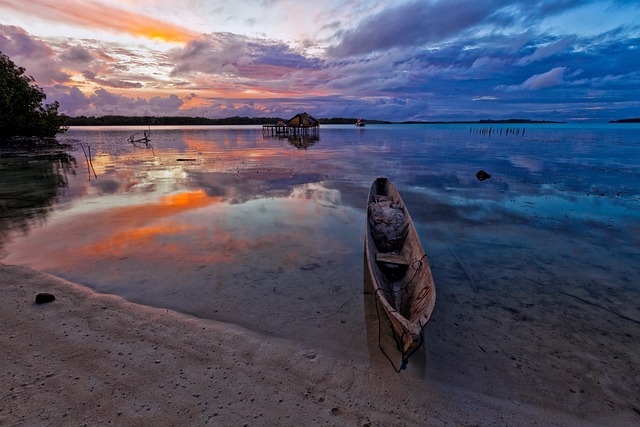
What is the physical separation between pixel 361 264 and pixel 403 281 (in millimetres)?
1803

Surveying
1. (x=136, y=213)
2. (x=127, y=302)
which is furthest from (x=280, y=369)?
(x=136, y=213)

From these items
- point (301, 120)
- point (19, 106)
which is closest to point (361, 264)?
point (19, 106)

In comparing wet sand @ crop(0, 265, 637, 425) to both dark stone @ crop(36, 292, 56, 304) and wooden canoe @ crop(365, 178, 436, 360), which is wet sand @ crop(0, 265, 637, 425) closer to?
dark stone @ crop(36, 292, 56, 304)

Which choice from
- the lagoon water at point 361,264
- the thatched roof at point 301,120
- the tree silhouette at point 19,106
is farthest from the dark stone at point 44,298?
the thatched roof at point 301,120

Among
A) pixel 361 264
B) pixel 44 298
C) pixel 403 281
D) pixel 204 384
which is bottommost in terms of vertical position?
pixel 361 264

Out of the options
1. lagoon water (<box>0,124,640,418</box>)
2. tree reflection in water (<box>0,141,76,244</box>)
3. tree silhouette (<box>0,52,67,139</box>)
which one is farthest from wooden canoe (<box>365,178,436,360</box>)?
tree silhouette (<box>0,52,67,139</box>)

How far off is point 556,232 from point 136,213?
1629 centimetres

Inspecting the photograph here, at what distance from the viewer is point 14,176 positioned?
21047mm

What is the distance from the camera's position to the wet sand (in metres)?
3.77

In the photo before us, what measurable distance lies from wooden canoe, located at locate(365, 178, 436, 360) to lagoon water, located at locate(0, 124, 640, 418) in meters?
0.73

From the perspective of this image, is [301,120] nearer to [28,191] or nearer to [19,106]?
[19,106]

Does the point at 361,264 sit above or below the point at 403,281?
below

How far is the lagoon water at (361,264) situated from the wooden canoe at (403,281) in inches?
28.8

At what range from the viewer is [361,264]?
8359 mm
